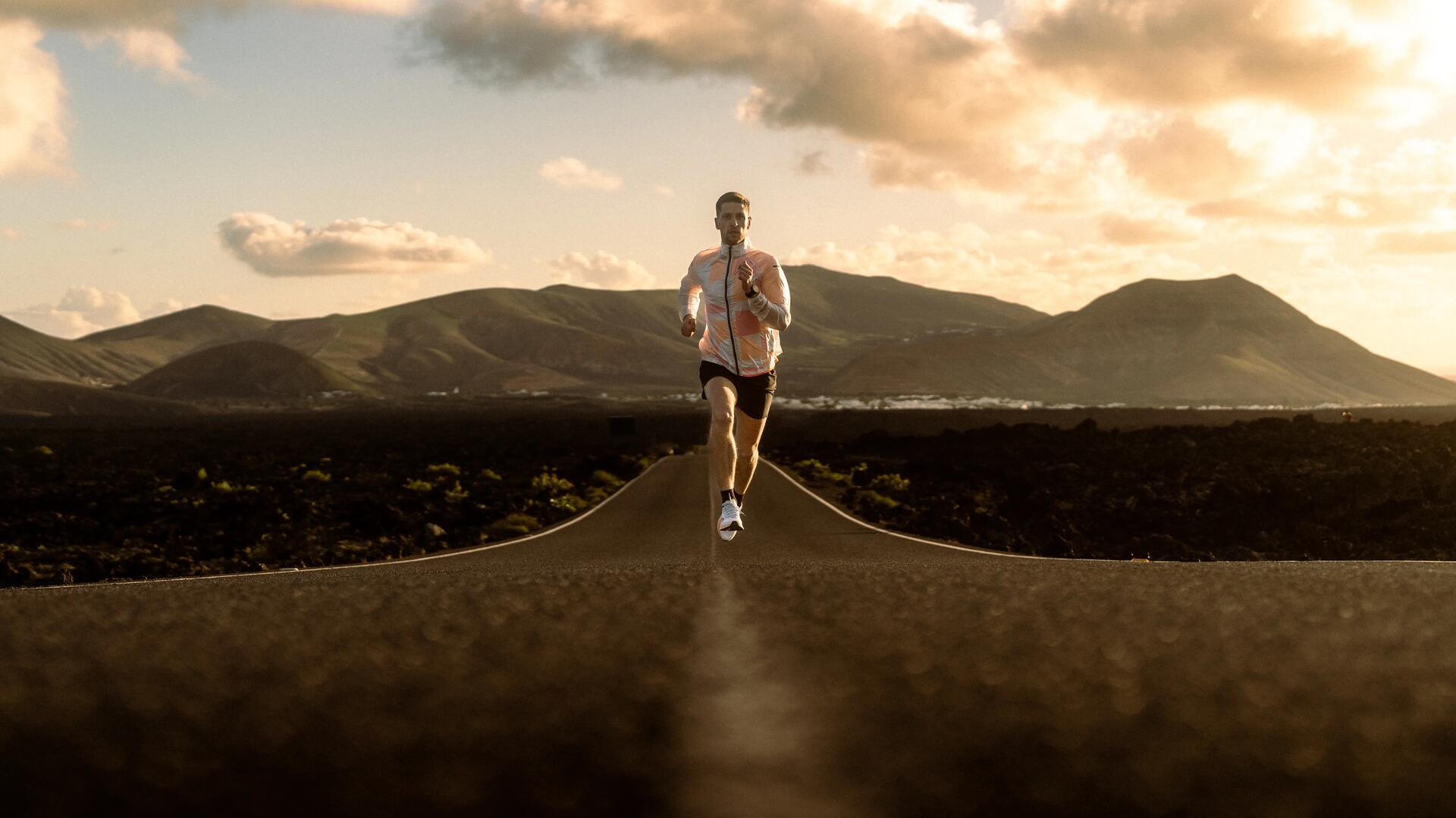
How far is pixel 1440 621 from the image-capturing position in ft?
13.5

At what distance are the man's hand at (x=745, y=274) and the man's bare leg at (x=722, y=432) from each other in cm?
77

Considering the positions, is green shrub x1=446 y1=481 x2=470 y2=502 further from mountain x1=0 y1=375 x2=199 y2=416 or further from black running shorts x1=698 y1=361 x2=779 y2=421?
mountain x1=0 y1=375 x2=199 y2=416

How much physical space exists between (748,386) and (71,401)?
198 m

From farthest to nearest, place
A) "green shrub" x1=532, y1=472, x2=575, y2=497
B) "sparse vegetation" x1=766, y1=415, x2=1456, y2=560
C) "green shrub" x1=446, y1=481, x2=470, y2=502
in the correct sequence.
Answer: "green shrub" x1=532, y1=472, x2=575, y2=497 → "green shrub" x1=446, y1=481, x2=470, y2=502 → "sparse vegetation" x1=766, y1=415, x2=1456, y2=560

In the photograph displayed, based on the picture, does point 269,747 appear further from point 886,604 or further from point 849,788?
point 886,604

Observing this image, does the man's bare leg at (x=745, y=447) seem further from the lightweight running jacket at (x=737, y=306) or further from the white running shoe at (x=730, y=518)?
the lightweight running jacket at (x=737, y=306)

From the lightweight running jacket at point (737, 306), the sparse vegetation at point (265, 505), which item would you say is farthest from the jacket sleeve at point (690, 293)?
the sparse vegetation at point (265, 505)

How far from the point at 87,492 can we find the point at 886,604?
3449 centimetres

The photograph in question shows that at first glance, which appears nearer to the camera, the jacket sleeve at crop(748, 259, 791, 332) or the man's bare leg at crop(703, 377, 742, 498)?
the jacket sleeve at crop(748, 259, 791, 332)

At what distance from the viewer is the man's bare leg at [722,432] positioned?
9125 millimetres

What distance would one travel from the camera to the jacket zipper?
8.76 meters

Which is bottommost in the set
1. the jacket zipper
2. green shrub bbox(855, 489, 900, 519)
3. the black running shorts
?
green shrub bbox(855, 489, 900, 519)

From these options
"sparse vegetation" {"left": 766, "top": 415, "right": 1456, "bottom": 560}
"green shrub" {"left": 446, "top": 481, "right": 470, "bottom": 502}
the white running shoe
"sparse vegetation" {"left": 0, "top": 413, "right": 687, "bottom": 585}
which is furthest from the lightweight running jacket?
"green shrub" {"left": 446, "top": 481, "right": 470, "bottom": 502}

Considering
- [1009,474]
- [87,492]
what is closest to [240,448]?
[87,492]
